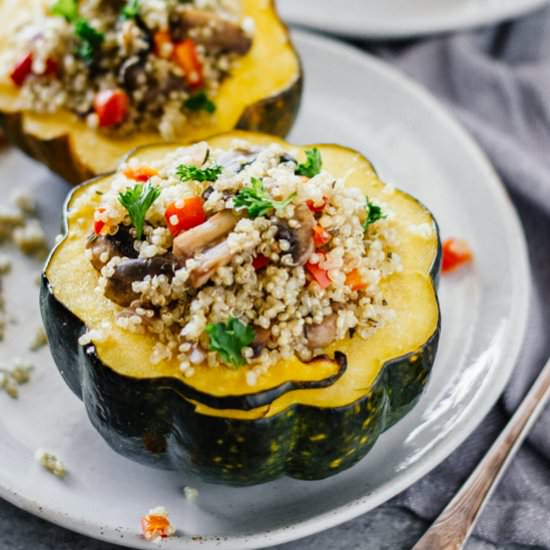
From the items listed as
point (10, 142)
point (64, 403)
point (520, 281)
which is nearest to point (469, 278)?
point (520, 281)

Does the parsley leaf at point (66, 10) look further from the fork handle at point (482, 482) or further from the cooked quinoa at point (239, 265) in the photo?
the fork handle at point (482, 482)

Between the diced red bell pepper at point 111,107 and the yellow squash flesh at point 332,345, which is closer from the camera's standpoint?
the yellow squash flesh at point 332,345

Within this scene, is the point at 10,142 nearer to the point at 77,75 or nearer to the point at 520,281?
the point at 77,75

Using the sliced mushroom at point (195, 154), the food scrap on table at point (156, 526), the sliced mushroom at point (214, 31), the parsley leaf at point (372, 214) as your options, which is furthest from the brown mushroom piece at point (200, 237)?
the sliced mushroom at point (214, 31)

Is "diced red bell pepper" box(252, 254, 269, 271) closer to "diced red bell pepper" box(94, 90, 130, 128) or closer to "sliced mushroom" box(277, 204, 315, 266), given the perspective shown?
"sliced mushroom" box(277, 204, 315, 266)

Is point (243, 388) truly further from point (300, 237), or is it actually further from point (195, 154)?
point (195, 154)
